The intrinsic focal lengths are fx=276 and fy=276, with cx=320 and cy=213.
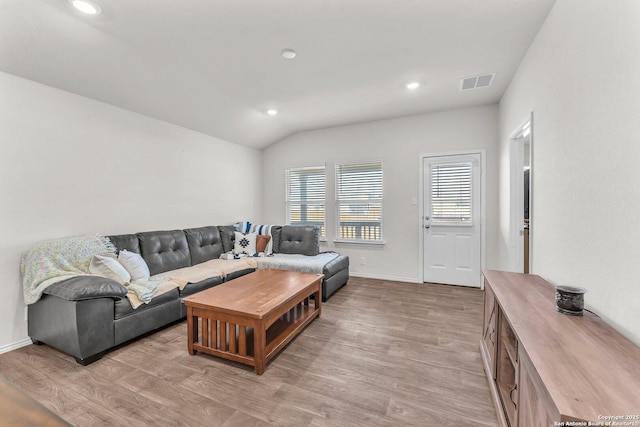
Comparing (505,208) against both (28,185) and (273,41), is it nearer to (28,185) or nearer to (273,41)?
(273,41)

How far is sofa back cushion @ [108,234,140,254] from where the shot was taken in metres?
3.05

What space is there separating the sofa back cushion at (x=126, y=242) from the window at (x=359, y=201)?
307 cm

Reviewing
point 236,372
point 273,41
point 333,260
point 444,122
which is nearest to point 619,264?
point 236,372

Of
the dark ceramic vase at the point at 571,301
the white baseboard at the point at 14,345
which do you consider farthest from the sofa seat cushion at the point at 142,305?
the dark ceramic vase at the point at 571,301

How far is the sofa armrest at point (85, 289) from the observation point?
2162 mm

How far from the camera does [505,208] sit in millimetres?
3447

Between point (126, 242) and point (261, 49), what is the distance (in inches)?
100

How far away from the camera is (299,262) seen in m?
3.86

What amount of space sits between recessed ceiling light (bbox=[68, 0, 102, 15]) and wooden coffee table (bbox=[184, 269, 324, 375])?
89.7 inches

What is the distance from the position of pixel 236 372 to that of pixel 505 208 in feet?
11.4

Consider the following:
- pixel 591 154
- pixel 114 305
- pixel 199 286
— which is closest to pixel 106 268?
pixel 114 305

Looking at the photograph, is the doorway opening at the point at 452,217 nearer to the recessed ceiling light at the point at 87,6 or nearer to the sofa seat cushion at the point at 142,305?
the sofa seat cushion at the point at 142,305

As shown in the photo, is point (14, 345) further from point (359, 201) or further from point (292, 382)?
point (359, 201)

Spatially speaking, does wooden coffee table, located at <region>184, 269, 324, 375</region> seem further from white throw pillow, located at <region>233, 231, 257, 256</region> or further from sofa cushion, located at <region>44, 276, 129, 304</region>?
white throw pillow, located at <region>233, 231, 257, 256</region>
